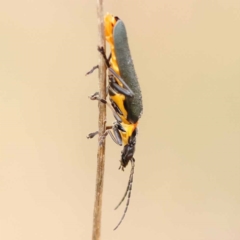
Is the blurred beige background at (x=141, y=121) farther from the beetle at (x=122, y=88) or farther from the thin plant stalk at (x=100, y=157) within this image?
the thin plant stalk at (x=100, y=157)

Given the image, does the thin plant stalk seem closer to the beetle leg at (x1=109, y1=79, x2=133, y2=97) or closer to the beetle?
the beetle

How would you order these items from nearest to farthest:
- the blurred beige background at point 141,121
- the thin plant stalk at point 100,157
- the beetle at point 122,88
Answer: the thin plant stalk at point 100,157 < the beetle at point 122,88 < the blurred beige background at point 141,121

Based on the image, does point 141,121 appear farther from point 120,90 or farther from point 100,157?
point 100,157

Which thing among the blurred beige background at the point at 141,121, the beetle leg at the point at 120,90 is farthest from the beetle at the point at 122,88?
the blurred beige background at the point at 141,121

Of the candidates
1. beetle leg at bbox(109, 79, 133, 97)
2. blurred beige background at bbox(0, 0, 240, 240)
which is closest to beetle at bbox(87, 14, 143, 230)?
beetle leg at bbox(109, 79, 133, 97)

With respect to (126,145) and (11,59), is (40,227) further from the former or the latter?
(126,145)

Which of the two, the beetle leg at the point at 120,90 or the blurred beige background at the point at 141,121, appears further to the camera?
the blurred beige background at the point at 141,121

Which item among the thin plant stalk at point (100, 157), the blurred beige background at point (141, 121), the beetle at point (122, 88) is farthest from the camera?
the blurred beige background at point (141, 121)


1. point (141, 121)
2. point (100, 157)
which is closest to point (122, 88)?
point (100, 157)
